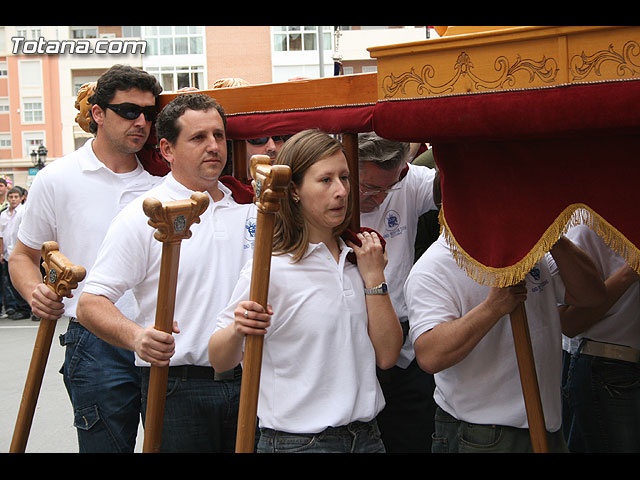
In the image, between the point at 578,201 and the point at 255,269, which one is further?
the point at 255,269

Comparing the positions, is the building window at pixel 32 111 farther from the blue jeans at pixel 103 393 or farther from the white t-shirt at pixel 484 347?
the white t-shirt at pixel 484 347

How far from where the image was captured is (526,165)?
1993mm

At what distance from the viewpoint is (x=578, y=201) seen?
194cm

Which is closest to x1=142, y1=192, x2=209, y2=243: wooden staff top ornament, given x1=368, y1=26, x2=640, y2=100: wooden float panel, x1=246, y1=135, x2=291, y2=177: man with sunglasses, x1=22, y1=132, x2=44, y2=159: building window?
x1=368, y1=26, x2=640, y2=100: wooden float panel

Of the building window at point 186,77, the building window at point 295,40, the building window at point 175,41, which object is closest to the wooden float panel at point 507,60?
the building window at point 295,40

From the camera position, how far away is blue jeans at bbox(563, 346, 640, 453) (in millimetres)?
2812

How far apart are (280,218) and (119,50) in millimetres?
28282

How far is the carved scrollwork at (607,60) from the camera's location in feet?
5.53

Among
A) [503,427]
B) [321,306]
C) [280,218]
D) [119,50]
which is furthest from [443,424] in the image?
[119,50]

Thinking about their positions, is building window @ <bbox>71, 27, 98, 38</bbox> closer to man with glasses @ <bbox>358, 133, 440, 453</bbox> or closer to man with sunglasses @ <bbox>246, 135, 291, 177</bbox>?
man with sunglasses @ <bbox>246, 135, 291, 177</bbox>

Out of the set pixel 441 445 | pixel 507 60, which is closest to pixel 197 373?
pixel 441 445

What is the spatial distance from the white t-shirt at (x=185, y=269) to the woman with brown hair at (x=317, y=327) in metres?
0.37

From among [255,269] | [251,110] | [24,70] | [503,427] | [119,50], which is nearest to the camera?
[255,269]
